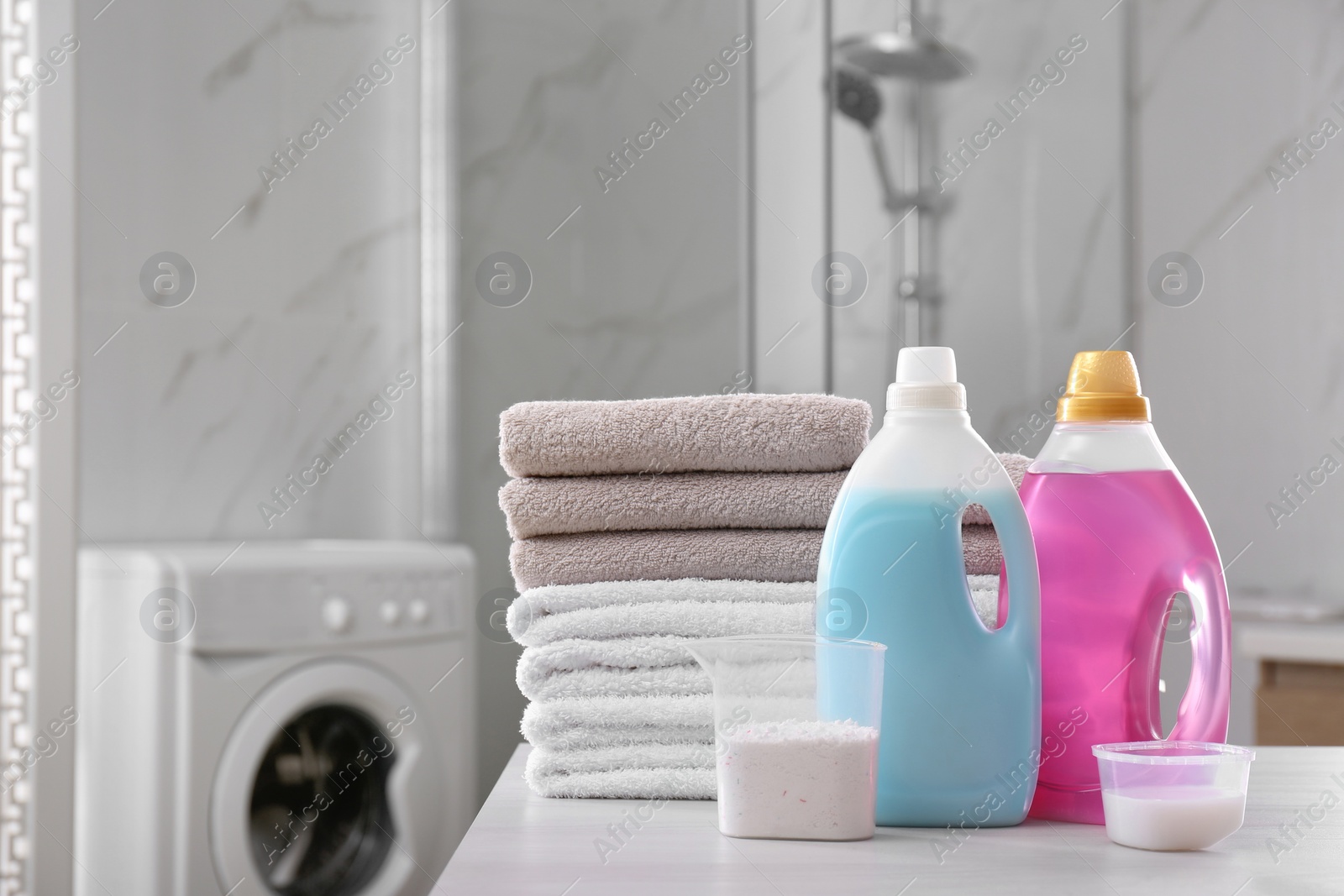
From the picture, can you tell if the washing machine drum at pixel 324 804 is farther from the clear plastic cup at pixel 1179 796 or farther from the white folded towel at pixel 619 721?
the clear plastic cup at pixel 1179 796

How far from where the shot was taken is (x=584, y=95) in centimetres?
209

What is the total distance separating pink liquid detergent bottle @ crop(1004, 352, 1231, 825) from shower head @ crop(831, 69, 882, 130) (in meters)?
1.58

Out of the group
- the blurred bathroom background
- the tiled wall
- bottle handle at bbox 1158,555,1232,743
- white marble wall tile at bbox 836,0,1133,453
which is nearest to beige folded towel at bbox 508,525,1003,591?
bottle handle at bbox 1158,555,1232,743

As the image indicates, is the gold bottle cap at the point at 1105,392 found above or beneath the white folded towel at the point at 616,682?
above

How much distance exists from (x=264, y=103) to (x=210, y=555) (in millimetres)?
917

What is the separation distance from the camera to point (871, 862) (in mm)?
390

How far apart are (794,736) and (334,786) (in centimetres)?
135

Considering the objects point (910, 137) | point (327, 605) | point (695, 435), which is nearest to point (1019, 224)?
point (910, 137)

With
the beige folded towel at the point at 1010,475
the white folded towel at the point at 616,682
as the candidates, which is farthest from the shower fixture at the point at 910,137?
the white folded towel at the point at 616,682

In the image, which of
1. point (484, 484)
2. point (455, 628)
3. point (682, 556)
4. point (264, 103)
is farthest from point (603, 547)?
point (264, 103)

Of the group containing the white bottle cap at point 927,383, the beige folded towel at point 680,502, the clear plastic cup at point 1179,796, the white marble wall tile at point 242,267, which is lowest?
the clear plastic cup at point 1179,796

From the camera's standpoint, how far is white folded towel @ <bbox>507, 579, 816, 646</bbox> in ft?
1.65

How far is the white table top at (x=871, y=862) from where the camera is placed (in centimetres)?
37

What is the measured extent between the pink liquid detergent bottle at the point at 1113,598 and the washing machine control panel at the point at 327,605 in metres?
1.24
